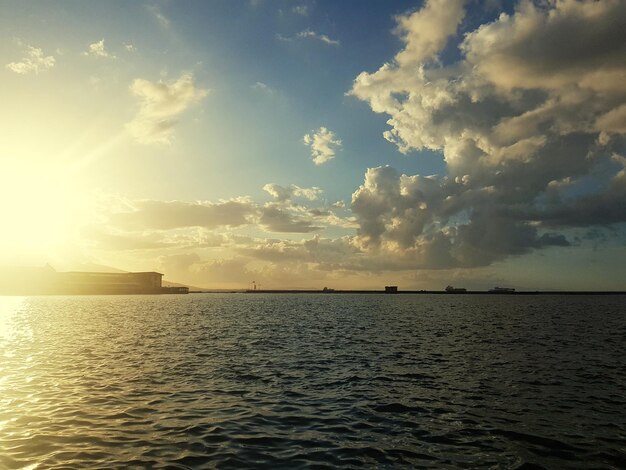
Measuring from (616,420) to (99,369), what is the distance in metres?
33.8

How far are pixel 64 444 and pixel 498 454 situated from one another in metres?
16.7

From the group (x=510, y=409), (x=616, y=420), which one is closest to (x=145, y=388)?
(x=510, y=409)

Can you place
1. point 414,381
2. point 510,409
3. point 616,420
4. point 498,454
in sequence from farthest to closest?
point 414,381, point 510,409, point 616,420, point 498,454

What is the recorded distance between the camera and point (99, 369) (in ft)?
109

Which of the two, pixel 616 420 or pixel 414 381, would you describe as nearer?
pixel 616 420

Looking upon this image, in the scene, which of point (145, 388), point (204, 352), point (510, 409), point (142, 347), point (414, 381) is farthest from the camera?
point (142, 347)

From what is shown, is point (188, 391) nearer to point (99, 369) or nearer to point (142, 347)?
point (99, 369)

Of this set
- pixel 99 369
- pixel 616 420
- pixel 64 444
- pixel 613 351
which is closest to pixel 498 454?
pixel 616 420

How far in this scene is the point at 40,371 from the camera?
3225cm

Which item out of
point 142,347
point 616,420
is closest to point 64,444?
point 616,420

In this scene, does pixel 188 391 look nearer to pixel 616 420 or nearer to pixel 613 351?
pixel 616 420

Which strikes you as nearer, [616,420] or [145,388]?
[616,420]

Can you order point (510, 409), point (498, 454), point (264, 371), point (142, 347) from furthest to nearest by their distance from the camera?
point (142, 347)
point (264, 371)
point (510, 409)
point (498, 454)

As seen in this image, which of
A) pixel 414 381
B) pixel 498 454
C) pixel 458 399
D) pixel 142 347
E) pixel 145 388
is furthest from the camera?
pixel 142 347
